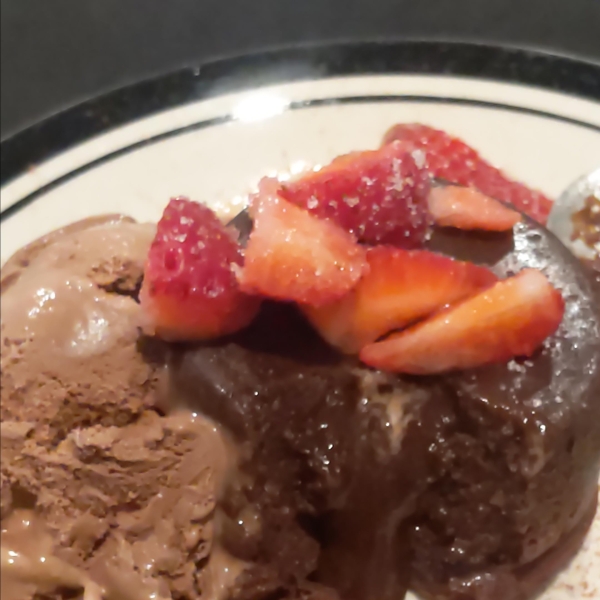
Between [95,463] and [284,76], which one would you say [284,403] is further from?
[284,76]

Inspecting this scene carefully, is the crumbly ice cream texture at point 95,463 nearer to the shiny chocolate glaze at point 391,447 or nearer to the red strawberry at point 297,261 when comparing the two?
the shiny chocolate glaze at point 391,447

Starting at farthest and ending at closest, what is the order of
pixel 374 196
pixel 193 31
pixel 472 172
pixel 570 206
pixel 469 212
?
pixel 193 31 < pixel 472 172 < pixel 570 206 < pixel 469 212 < pixel 374 196

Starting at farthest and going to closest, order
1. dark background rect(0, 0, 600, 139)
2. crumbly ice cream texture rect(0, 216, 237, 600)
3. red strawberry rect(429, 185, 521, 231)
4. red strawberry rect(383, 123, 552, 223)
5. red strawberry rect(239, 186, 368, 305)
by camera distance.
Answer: dark background rect(0, 0, 600, 139) < red strawberry rect(383, 123, 552, 223) < red strawberry rect(429, 185, 521, 231) < crumbly ice cream texture rect(0, 216, 237, 600) < red strawberry rect(239, 186, 368, 305)

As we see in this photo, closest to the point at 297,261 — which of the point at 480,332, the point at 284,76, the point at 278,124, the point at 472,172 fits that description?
the point at 480,332

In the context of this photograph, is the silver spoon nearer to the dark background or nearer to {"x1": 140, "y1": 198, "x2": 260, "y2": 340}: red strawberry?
the dark background

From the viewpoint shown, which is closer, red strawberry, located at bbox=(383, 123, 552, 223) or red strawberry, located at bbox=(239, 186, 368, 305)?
red strawberry, located at bbox=(239, 186, 368, 305)

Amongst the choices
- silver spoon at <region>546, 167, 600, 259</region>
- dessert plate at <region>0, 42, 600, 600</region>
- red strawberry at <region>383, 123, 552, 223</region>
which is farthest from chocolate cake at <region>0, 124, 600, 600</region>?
dessert plate at <region>0, 42, 600, 600</region>

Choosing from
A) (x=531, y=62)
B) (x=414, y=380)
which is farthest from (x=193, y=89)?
(x=414, y=380)
